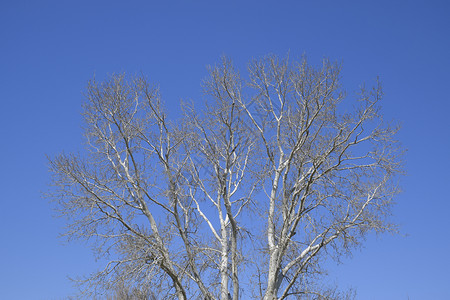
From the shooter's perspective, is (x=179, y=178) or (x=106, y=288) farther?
(x=179, y=178)

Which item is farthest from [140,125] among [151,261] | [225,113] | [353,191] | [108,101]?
[353,191]

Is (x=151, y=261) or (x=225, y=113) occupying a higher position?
(x=225, y=113)

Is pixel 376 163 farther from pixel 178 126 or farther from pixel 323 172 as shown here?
pixel 178 126

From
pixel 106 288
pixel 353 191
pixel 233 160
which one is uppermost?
pixel 233 160

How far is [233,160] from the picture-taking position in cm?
1681

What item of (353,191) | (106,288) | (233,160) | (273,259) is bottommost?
(106,288)

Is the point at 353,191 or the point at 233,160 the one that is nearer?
the point at 353,191

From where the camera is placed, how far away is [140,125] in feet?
53.5

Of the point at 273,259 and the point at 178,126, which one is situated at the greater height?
the point at 178,126

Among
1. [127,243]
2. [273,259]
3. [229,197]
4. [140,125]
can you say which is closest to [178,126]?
[140,125]

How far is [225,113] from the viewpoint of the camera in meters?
16.3

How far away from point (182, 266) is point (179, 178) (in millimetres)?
2614

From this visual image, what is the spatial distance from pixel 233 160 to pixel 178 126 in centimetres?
195

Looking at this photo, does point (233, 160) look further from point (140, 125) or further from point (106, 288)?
point (106, 288)
